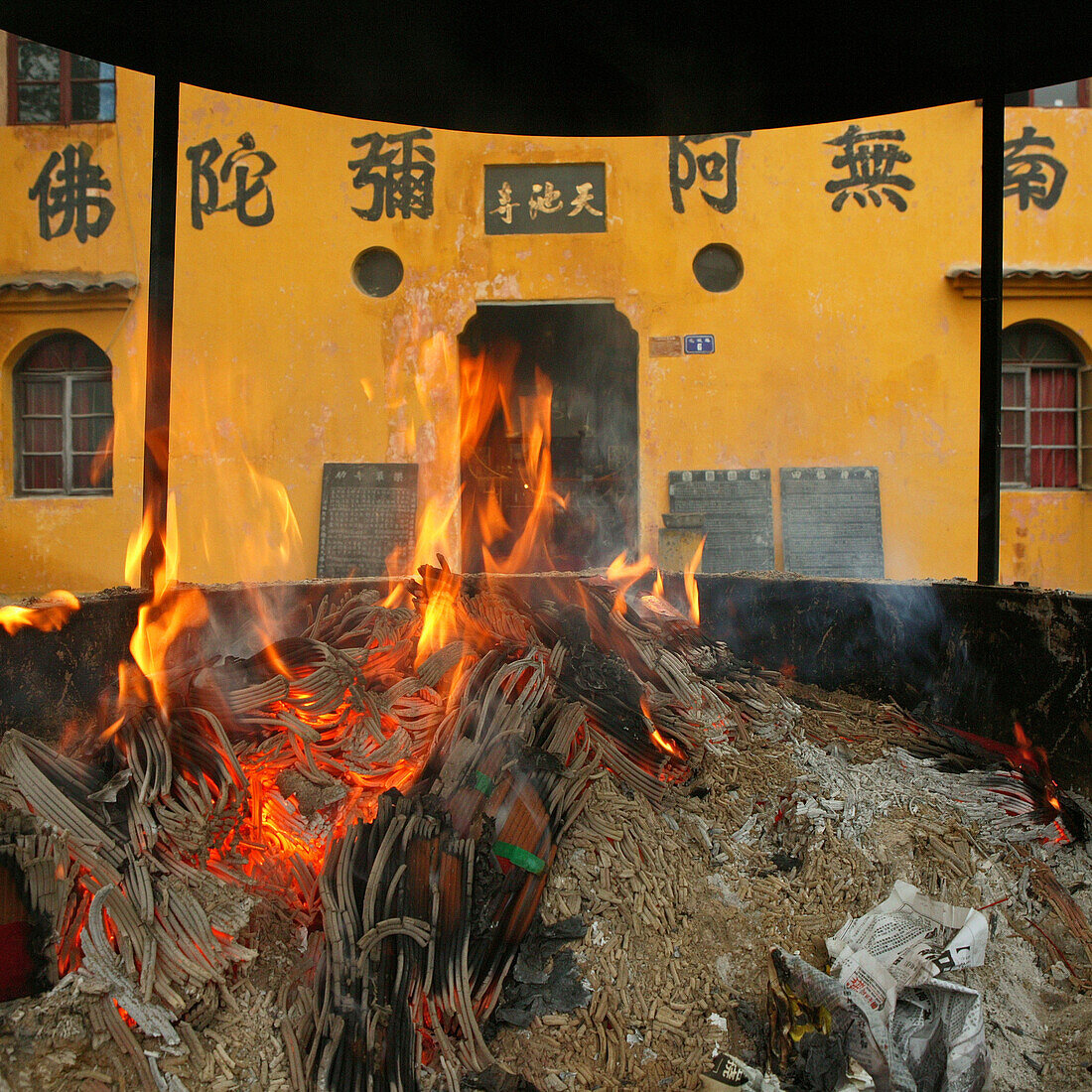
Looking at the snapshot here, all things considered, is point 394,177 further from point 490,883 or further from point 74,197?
point 490,883

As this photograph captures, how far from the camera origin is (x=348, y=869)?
7.21ft

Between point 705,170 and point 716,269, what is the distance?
0.96 meters

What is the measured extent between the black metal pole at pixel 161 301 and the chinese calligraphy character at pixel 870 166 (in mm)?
6579

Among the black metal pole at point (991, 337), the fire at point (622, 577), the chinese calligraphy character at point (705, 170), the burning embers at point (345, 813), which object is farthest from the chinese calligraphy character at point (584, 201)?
the burning embers at point (345, 813)

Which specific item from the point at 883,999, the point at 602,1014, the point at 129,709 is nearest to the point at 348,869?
the point at 602,1014

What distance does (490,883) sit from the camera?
225cm

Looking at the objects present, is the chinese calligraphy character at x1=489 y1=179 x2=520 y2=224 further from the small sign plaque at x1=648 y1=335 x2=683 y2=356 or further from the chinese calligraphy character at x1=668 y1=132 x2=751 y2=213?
the small sign plaque at x1=648 y1=335 x2=683 y2=356

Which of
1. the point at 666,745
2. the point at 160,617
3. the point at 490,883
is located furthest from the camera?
the point at 160,617

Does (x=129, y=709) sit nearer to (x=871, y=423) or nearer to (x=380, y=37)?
(x=380, y=37)

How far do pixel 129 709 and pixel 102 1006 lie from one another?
3.45 ft

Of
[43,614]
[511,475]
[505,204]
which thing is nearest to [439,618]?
[43,614]

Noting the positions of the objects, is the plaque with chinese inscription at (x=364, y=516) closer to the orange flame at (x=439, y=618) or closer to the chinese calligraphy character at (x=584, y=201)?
the chinese calligraphy character at (x=584, y=201)

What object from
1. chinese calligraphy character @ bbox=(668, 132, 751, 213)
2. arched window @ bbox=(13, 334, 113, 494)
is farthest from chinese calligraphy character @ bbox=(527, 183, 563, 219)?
arched window @ bbox=(13, 334, 113, 494)

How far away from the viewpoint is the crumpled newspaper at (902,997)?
6.41 ft
